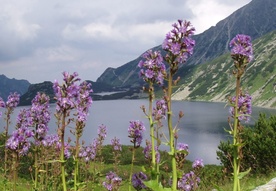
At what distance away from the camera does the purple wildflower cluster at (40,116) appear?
692cm

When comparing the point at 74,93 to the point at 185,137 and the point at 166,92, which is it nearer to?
the point at 166,92

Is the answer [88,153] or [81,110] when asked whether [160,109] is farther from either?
[88,153]

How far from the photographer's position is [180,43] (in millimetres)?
4906

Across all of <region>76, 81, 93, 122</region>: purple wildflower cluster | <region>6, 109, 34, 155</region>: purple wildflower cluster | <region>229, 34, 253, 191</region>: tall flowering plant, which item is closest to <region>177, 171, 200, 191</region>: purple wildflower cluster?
<region>229, 34, 253, 191</region>: tall flowering plant

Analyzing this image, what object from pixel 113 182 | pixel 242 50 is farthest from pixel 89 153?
pixel 242 50

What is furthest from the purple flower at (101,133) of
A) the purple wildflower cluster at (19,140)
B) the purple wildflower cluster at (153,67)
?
the purple wildflower cluster at (153,67)

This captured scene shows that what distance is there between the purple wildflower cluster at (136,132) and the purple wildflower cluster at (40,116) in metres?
1.77

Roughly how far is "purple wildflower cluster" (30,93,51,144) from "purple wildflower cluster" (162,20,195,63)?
3.47m

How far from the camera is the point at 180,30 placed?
196 inches

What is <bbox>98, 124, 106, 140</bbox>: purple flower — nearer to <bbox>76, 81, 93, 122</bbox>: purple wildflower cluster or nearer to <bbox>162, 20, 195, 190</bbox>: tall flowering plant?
<bbox>76, 81, 93, 122</bbox>: purple wildflower cluster

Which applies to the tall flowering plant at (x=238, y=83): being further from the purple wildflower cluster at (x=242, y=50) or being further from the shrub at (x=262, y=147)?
the shrub at (x=262, y=147)

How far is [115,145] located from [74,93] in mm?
7196

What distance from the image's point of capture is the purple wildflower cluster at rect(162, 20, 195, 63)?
4.78 meters

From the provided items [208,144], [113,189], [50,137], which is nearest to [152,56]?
[113,189]
